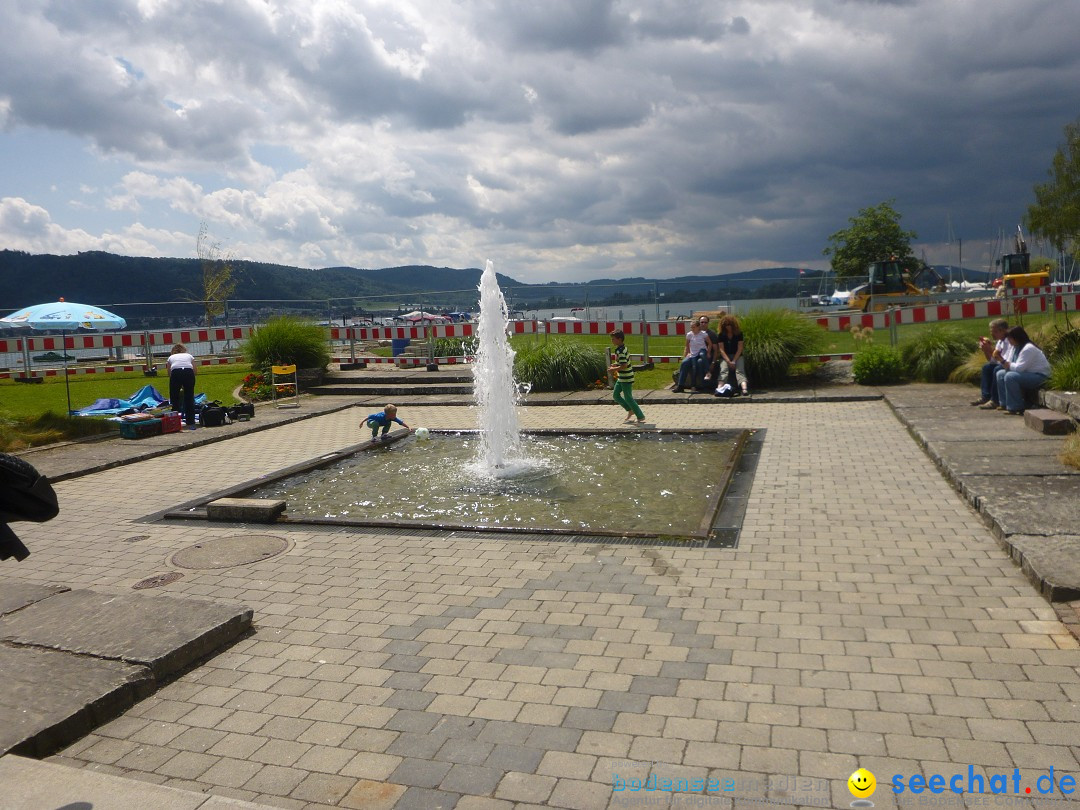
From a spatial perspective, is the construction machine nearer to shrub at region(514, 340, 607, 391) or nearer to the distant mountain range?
the distant mountain range

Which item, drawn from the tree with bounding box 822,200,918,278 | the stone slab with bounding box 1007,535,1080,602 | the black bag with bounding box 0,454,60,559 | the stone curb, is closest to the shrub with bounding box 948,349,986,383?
the stone curb

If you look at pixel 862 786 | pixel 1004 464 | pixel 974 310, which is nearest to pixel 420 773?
pixel 862 786

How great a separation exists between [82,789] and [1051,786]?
3.88 m

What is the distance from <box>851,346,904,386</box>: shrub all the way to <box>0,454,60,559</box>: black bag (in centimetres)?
1533

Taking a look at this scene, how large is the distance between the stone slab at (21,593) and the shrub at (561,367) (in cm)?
1297

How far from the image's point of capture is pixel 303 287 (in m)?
81.5

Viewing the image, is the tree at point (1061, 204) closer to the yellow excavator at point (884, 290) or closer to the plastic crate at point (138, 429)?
the yellow excavator at point (884, 290)

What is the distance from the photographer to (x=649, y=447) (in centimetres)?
1107

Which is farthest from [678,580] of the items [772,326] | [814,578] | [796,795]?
[772,326]

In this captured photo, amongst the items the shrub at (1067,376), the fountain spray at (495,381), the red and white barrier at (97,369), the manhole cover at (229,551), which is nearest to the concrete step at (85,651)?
the manhole cover at (229,551)

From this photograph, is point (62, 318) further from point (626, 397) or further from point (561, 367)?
point (626, 397)

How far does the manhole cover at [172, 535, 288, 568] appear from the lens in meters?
6.66

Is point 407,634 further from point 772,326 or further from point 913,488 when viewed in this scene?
point 772,326

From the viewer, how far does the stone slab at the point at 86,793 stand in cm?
316
